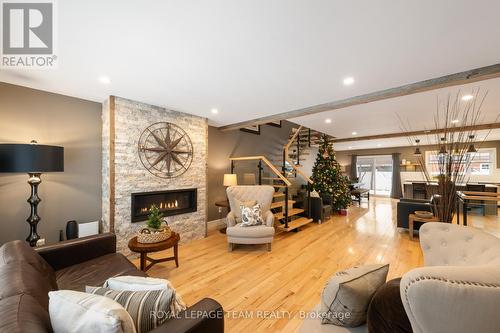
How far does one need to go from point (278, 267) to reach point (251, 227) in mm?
801

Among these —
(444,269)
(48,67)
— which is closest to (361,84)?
(444,269)

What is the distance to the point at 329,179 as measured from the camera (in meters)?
6.12

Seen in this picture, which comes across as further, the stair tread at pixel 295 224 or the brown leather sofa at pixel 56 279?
the stair tread at pixel 295 224

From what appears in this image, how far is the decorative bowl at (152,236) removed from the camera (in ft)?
8.18

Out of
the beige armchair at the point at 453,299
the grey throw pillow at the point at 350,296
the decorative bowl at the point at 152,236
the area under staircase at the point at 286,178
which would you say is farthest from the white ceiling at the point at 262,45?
the area under staircase at the point at 286,178

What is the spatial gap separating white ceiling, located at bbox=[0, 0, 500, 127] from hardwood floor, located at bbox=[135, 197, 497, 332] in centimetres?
254

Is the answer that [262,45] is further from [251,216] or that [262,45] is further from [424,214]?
[424,214]

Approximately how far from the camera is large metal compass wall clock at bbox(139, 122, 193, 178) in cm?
348

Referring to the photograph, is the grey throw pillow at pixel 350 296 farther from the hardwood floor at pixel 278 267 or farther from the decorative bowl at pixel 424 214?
the decorative bowl at pixel 424 214

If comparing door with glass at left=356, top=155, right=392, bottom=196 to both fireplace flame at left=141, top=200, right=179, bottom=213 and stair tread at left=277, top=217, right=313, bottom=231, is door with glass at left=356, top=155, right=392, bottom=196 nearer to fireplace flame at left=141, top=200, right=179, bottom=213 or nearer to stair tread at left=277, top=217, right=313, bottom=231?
stair tread at left=277, top=217, right=313, bottom=231

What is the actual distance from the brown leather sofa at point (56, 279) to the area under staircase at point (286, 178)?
308 centimetres

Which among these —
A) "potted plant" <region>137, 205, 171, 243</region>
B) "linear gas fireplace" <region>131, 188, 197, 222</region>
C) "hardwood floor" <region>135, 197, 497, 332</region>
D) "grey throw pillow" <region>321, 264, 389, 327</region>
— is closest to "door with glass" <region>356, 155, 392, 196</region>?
"hardwood floor" <region>135, 197, 497, 332</region>

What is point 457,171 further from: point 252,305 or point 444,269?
point 252,305

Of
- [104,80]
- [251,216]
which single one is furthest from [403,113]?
[104,80]
